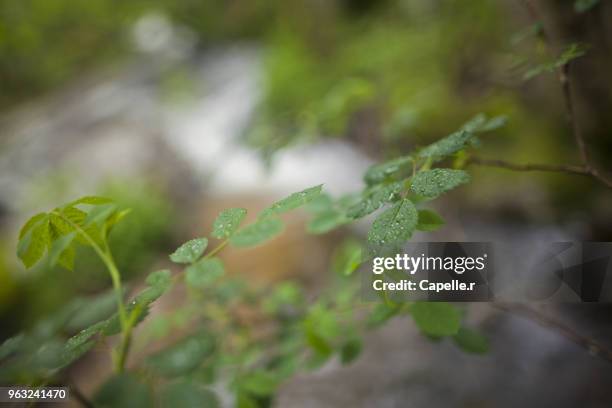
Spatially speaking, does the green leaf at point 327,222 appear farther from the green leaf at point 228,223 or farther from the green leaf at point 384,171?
the green leaf at point 228,223

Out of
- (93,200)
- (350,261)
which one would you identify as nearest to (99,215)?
(93,200)

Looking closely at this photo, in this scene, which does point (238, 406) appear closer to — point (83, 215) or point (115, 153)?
point (83, 215)

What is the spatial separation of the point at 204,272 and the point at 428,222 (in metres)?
0.35

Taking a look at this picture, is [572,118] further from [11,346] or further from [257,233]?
[11,346]

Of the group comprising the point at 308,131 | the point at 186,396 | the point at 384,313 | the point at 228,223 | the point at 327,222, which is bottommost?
the point at 186,396

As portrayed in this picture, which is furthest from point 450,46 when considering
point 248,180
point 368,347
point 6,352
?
point 6,352

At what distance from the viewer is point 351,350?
34.5 inches

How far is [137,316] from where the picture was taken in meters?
0.51

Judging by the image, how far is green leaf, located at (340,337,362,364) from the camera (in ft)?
A: 2.86

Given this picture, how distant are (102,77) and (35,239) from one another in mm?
8930

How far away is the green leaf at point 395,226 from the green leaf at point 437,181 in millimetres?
29

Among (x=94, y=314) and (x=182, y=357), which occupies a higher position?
(x=94, y=314)

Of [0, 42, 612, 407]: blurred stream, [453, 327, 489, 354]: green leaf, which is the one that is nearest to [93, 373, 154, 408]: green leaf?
[453, 327, 489, 354]: green leaf

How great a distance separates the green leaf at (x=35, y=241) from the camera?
536mm
